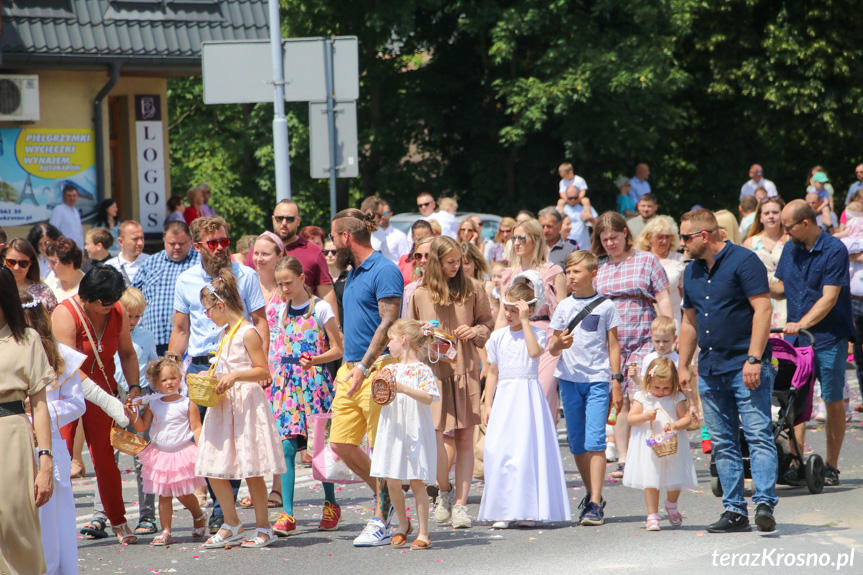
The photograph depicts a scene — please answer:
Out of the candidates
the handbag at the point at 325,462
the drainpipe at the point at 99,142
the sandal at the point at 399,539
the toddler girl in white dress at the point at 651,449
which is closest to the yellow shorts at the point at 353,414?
the handbag at the point at 325,462

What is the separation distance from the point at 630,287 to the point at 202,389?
3.46 metres

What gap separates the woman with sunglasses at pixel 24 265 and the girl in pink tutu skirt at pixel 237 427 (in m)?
1.64

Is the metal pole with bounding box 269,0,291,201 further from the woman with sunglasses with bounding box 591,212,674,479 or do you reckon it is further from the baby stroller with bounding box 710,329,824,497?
the baby stroller with bounding box 710,329,824,497

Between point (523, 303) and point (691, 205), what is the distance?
27.0 metres

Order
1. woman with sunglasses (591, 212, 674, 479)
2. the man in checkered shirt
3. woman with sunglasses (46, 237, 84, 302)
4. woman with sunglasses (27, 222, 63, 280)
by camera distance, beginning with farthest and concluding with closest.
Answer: woman with sunglasses (27, 222, 63, 280), woman with sunglasses (46, 237, 84, 302), the man in checkered shirt, woman with sunglasses (591, 212, 674, 479)

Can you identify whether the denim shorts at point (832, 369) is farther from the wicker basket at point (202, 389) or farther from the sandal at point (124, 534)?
the sandal at point (124, 534)

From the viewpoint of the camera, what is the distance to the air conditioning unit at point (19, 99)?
55.4 feet

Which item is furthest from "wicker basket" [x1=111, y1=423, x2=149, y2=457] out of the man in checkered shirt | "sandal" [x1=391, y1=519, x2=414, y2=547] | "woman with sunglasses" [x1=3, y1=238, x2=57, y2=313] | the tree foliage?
the tree foliage

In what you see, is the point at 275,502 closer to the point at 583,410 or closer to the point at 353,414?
the point at 353,414

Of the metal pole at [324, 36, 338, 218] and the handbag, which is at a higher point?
the metal pole at [324, 36, 338, 218]

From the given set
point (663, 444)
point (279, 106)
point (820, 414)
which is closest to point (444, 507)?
point (663, 444)

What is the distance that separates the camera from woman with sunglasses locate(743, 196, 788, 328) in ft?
38.2

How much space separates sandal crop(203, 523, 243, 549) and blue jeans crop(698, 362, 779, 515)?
303 cm

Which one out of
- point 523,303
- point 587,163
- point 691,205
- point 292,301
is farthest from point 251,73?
point 691,205
